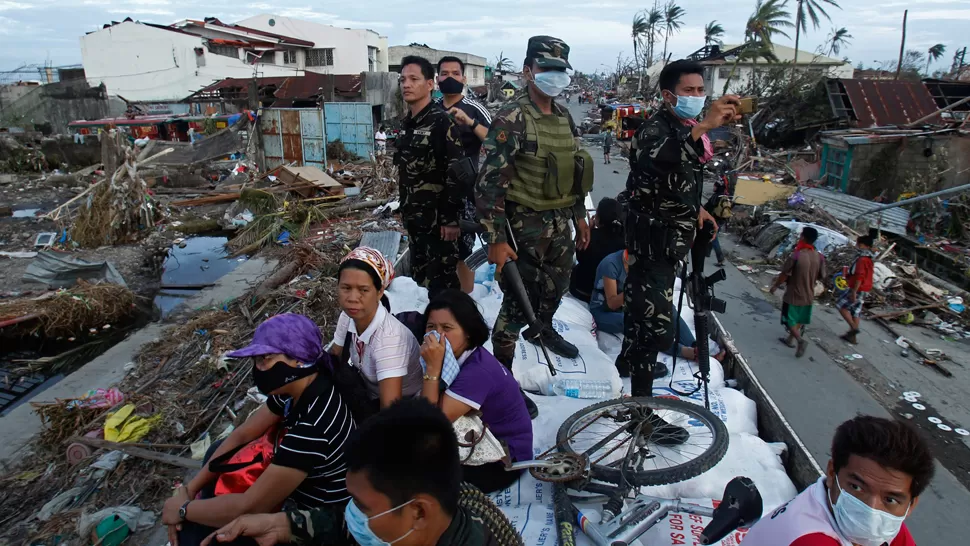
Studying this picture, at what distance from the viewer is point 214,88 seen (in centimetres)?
2177

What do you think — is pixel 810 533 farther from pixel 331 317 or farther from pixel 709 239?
pixel 331 317

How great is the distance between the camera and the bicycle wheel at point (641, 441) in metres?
2.38

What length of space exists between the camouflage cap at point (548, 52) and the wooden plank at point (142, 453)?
2.85 m

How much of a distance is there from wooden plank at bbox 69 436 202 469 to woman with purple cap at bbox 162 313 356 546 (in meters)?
1.29

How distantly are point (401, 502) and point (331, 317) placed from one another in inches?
165

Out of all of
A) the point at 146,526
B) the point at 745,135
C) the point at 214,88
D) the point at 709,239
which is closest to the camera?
the point at 146,526

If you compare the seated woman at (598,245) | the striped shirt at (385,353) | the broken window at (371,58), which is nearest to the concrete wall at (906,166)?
the seated woman at (598,245)

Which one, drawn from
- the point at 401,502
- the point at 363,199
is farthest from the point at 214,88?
the point at 401,502

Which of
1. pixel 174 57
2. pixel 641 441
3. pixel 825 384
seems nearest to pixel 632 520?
pixel 641 441

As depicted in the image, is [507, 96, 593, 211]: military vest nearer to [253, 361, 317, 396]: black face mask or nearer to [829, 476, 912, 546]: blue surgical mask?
[253, 361, 317, 396]: black face mask

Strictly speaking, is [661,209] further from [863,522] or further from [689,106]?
[863,522]

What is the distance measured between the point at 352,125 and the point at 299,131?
136 centimetres

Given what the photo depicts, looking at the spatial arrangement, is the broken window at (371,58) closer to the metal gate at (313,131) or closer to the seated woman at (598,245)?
the metal gate at (313,131)

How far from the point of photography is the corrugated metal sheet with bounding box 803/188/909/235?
9.11 m
